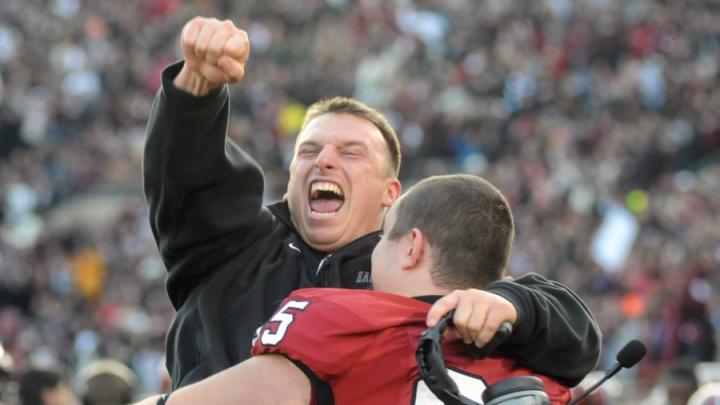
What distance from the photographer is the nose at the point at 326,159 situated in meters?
4.31

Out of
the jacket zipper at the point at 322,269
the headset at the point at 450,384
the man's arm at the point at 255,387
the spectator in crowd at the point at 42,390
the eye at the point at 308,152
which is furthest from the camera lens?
the spectator in crowd at the point at 42,390


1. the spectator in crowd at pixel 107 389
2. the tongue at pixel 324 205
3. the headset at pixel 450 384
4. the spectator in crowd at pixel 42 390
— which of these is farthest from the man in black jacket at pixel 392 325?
the spectator in crowd at pixel 107 389

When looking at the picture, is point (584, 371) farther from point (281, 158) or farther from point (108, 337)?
point (281, 158)

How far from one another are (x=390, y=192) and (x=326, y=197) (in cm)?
24

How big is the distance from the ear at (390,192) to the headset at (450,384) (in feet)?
4.84

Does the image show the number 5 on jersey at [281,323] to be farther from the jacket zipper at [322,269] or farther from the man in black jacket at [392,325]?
the jacket zipper at [322,269]

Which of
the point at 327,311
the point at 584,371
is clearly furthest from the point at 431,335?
the point at 584,371

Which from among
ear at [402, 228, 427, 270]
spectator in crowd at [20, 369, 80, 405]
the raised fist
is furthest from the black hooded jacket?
spectator in crowd at [20, 369, 80, 405]

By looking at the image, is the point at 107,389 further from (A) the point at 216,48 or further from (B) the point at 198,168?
(A) the point at 216,48

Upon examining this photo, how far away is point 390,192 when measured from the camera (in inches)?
177

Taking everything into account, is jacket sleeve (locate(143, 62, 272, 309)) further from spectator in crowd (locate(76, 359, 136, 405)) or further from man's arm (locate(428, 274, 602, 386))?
spectator in crowd (locate(76, 359, 136, 405))

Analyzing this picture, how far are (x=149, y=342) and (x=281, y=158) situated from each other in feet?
16.2

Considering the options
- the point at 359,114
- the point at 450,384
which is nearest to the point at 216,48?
the point at 450,384

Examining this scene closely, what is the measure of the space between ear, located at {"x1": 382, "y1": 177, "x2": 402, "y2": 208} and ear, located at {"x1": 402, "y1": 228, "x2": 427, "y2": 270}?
1.18m
